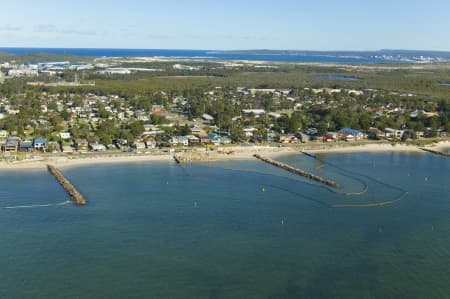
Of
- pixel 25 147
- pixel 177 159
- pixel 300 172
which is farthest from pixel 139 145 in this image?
pixel 300 172

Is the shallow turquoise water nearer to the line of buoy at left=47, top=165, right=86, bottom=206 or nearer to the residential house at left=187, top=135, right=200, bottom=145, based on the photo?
the line of buoy at left=47, top=165, right=86, bottom=206

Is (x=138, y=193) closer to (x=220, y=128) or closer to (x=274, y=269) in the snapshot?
(x=274, y=269)

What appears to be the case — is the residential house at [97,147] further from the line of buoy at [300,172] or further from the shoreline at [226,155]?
the line of buoy at [300,172]

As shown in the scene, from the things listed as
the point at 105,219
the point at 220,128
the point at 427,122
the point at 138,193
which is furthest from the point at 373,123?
the point at 105,219

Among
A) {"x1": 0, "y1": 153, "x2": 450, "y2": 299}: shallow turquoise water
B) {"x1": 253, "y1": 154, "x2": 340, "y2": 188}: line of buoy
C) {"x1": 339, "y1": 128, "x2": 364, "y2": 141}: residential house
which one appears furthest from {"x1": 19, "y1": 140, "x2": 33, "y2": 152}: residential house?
{"x1": 339, "y1": 128, "x2": 364, "y2": 141}: residential house

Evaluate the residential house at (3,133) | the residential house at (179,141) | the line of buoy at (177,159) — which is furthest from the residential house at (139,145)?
the residential house at (3,133)

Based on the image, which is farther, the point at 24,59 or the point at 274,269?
the point at 24,59
